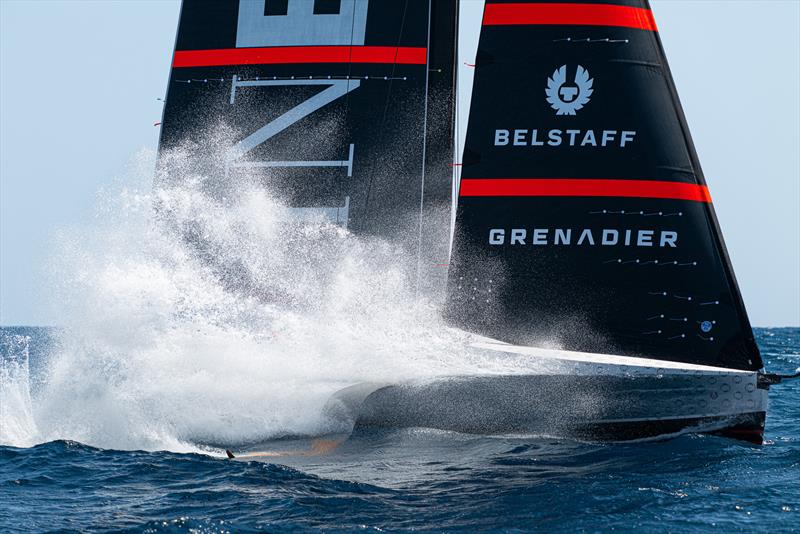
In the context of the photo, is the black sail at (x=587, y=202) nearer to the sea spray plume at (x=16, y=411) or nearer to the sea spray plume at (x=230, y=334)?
the sea spray plume at (x=230, y=334)

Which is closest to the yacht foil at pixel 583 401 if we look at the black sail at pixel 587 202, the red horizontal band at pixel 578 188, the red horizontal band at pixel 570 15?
the black sail at pixel 587 202

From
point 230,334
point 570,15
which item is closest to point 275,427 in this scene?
point 230,334

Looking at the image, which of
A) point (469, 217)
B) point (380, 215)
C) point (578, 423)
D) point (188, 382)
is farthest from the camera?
point (380, 215)

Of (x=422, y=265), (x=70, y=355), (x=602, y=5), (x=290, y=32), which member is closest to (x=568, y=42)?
(x=602, y=5)

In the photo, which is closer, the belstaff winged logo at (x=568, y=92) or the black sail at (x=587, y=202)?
the black sail at (x=587, y=202)

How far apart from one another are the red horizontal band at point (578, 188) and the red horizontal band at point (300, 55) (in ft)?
7.36

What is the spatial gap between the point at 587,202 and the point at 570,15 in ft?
6.38

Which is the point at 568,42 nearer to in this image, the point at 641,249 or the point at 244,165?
the point at 641,249

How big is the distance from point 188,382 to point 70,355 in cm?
161

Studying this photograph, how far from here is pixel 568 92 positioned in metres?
10.2

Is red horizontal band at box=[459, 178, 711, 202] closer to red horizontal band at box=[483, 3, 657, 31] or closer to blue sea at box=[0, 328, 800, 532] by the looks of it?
red horizontal band at box=[483, 3, 657, 31]

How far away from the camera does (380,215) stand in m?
11.9

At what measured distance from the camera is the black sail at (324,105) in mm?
11805

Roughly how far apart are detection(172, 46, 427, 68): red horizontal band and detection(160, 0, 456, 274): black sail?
1cm
